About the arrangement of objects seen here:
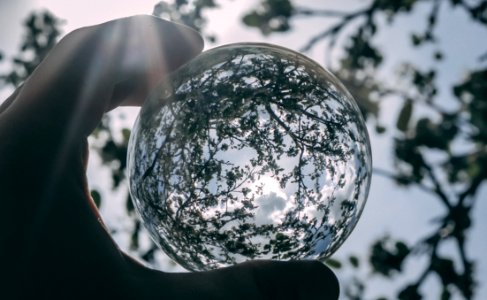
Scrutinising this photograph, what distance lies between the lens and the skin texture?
1.58 metres

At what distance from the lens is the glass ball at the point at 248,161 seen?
64.8 inches

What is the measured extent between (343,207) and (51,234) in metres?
1.01

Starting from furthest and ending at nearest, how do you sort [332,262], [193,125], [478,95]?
[478,95] < [332,262] < [193,125]

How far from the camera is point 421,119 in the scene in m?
5.84

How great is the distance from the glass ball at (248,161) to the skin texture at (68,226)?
4.8 inches

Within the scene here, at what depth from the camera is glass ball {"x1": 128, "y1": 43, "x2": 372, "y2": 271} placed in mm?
1646

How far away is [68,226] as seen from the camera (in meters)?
1.63

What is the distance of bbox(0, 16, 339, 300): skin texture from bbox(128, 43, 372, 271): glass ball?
122 mm

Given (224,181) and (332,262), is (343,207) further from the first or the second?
A: (332,262)

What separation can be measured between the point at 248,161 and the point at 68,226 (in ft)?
2.06

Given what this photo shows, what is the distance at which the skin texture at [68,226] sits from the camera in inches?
62.1

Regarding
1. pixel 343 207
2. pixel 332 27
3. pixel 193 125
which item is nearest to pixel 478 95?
pixel 332 27

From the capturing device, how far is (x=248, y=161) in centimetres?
163

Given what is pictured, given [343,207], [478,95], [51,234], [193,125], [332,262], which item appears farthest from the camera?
[478,95]
